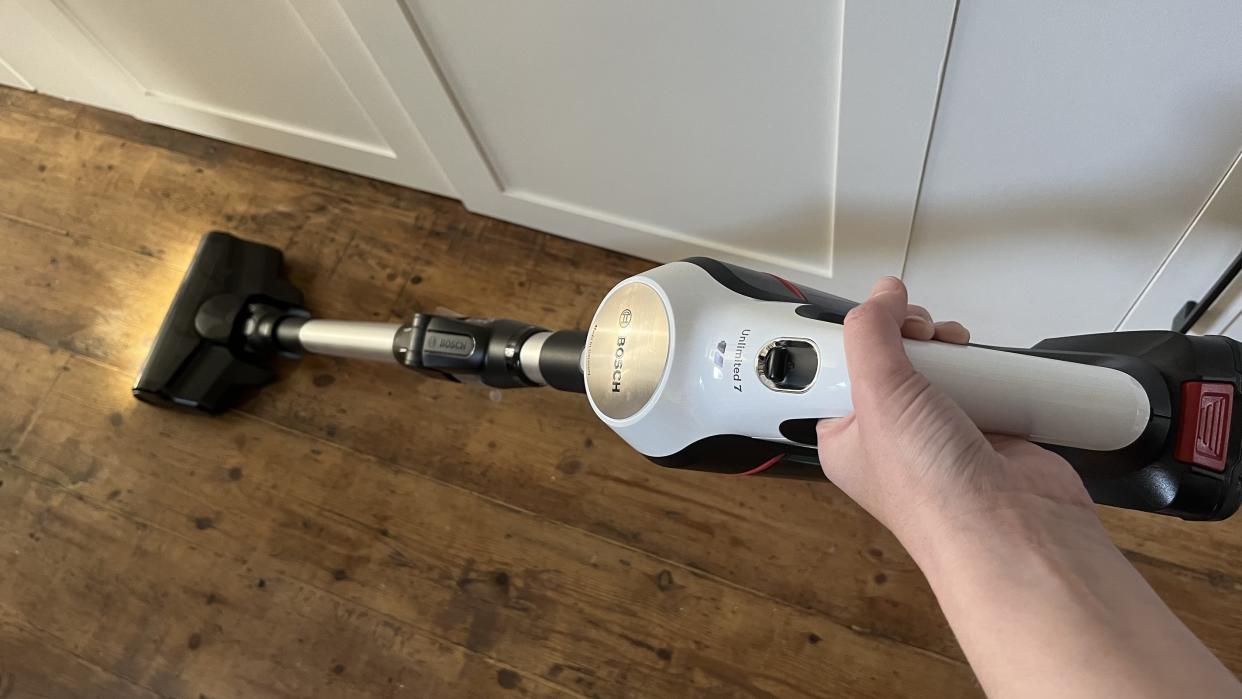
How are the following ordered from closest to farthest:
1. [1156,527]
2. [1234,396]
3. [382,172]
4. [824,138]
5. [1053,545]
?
[1053,545]
[1234,396]
[824,138]
[1156,527]
[382,172]

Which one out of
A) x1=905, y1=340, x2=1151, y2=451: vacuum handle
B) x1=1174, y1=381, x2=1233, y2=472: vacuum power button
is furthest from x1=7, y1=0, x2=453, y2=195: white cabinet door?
x1=1174, y1=381, x2=1233, y2=472: vacuum power button

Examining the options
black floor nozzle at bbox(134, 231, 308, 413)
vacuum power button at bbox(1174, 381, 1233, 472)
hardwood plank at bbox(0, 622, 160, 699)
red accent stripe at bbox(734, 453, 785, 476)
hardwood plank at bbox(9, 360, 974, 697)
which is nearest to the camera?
vacuum power button at bbox(1174, 381, 1233, 472)

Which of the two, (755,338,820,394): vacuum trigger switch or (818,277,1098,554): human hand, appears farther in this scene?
(755,338,820,394): vacuum trigger switch

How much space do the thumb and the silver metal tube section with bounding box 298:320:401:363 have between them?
0.72m

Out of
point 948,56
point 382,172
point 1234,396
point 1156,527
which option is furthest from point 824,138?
point 382,172

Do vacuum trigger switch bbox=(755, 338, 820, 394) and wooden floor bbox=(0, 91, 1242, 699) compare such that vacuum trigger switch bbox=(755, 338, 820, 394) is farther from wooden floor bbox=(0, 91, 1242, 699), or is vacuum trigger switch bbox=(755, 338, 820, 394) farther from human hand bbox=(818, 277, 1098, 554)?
wooden floor bbox=(0, 91, 1242, 699)

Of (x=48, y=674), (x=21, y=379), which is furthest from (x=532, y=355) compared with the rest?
(x=21, y=379)

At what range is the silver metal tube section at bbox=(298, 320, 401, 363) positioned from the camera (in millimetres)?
1174

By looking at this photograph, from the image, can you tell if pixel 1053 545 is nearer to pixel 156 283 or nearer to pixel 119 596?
pixel 119 596

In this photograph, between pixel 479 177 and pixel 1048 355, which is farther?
pixel 479 177

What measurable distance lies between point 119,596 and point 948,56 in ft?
4.34

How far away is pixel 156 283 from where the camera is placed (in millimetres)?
1472

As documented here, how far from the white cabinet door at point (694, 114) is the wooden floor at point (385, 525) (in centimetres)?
23

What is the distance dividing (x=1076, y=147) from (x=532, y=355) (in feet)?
1.90
